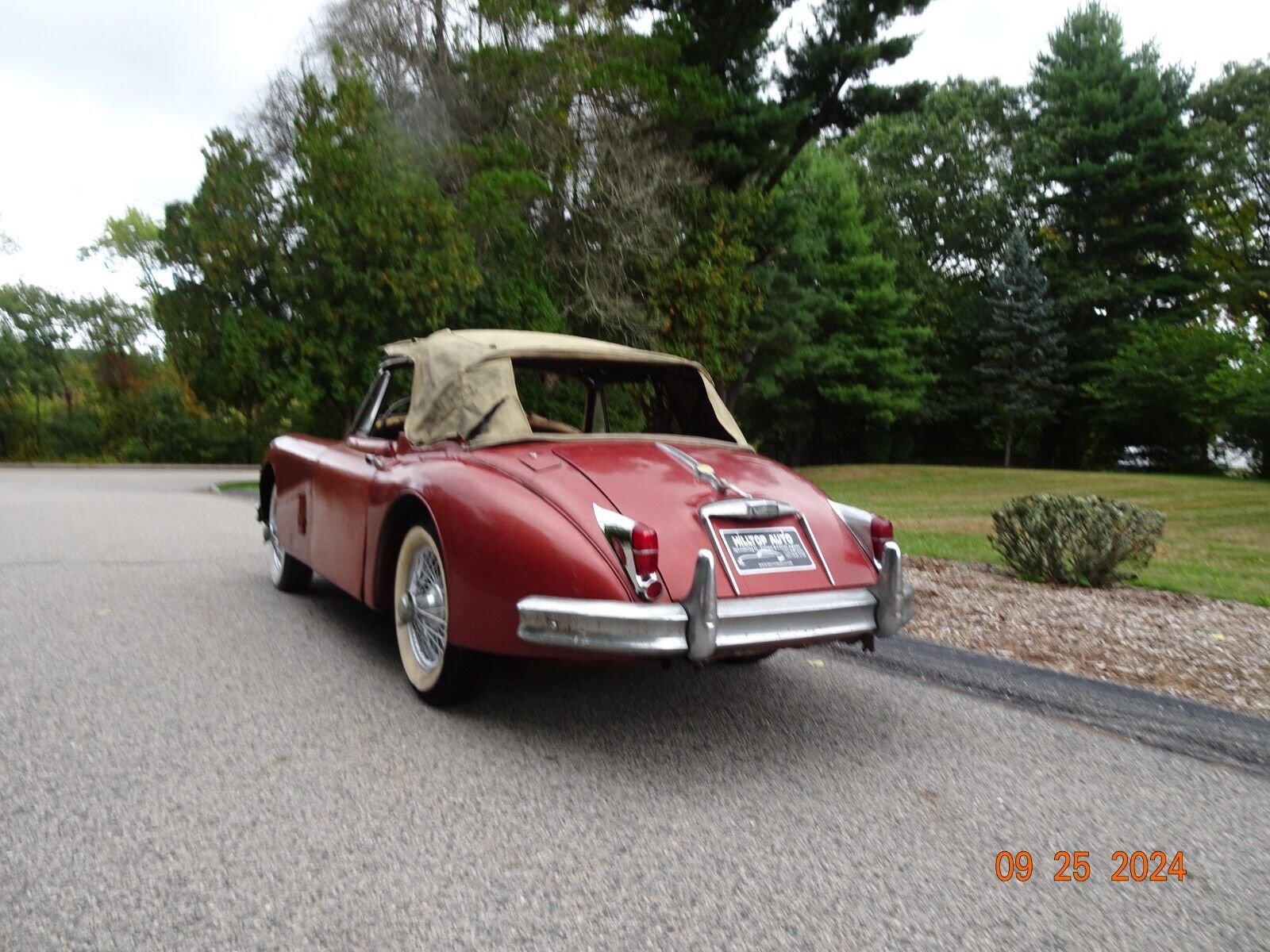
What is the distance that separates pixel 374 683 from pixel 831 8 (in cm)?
2313

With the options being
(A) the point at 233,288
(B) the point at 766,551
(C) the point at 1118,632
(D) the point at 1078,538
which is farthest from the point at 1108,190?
(B) the point at 766,551

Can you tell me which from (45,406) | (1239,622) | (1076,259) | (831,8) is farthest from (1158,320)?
(45,406)

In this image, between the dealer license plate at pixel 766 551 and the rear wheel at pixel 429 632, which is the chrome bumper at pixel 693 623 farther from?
the rear wheel at pixel 429 632

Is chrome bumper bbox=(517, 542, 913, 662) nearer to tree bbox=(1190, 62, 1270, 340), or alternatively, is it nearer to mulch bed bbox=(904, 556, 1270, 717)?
mulch bed bbox=(904, 556, 1270, 717)

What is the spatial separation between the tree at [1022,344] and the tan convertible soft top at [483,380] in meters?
36.3

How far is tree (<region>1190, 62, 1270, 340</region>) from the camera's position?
39125 mm

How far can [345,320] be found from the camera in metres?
18.0

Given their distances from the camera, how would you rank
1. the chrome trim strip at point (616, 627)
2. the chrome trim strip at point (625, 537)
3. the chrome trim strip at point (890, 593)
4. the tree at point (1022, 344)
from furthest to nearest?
the tree at point (1022, 344) < the chrome trim strip at point (890, 593) < the chrome trim strip at point (625, 537) < the chrome trim strip at point (616, 627)

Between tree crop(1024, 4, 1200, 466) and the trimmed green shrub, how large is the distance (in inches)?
1306

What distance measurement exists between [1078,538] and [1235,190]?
133ft

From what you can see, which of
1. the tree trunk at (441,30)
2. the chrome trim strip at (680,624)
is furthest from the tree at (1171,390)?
the chrome trim strip at (680,624)

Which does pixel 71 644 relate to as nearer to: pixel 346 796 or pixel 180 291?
pixel 346 796

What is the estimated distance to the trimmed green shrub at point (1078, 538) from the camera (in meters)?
7.47
